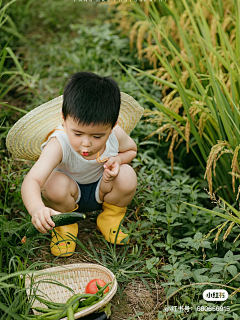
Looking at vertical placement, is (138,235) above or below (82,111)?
below

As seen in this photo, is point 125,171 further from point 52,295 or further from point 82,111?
point 52,295

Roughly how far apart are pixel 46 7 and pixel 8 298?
Answer: 3.55 meters

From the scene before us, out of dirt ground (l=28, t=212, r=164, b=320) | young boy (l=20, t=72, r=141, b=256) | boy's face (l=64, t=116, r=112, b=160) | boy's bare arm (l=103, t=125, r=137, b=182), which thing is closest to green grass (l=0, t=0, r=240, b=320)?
dirt ground (l=28, t=212, r=164, b=320)

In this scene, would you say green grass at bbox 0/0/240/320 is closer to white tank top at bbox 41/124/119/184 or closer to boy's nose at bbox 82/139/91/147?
white tank top at bbox 41/124/119/184

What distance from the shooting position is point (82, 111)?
177 cm

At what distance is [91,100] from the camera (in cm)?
180

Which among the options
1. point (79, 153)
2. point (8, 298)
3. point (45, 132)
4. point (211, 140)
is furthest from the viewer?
point (211, 140)

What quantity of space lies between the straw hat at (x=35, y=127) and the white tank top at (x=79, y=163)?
86mm

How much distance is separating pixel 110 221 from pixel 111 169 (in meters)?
0.32

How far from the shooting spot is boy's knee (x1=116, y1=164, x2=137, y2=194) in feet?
6.89

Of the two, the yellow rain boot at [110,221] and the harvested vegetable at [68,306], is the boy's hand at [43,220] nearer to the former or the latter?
the harvested vegetable at [68,306]

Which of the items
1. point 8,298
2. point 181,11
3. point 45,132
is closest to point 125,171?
point 45,132

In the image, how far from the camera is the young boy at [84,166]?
179 cm

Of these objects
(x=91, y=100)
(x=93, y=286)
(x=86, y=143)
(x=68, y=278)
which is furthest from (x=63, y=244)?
(x=91, y=100)
